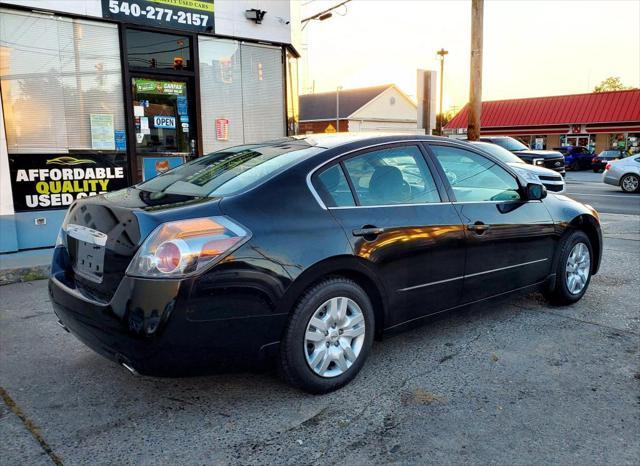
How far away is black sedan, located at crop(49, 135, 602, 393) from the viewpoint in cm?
275

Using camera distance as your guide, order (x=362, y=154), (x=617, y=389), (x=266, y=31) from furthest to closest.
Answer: (x=266, y=31) < (x=362, y=154) < (x=617, y=389)

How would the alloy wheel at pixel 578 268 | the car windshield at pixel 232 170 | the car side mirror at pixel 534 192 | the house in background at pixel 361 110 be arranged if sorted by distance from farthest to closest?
the house in background at pixel 361 110 → the alloy wheel at pixel 578 268 → the car side mirror at pixel 534 192 → the car windshield at pixel 232 170

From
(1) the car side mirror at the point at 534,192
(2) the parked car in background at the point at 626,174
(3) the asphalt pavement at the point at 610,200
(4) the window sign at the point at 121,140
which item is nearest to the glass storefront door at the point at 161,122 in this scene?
(4) the window sign at the point at 121,140

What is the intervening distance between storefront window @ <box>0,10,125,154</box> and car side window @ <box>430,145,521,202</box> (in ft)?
18.4

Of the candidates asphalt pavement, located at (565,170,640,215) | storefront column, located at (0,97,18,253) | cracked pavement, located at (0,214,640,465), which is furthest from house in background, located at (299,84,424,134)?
cracked pavement, located at (0,214,640,465)

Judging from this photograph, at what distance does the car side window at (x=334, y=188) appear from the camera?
130 inches

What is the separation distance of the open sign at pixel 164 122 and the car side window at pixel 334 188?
5831 mm

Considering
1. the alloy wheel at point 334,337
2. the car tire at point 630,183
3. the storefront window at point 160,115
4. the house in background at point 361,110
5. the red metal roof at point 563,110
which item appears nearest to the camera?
the alloy wheel at point 334,337

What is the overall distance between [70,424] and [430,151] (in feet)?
9.49

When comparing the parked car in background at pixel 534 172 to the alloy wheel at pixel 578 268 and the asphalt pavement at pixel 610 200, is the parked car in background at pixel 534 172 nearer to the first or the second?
the asphalt pavement at pixel 610 200

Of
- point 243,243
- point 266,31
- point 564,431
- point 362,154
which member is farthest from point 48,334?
point 266,31

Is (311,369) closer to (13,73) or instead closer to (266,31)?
(13,73)

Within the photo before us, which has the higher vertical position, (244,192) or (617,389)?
(244,192)

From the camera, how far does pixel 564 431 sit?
2838 mm
